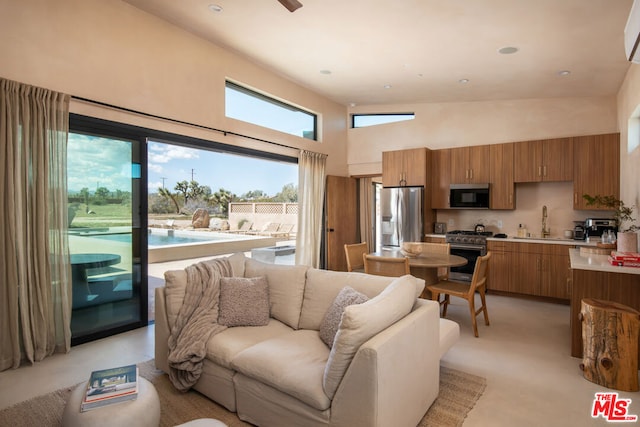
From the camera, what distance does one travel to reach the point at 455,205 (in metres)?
5.46

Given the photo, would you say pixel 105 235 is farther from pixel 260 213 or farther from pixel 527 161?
pixel 527 161

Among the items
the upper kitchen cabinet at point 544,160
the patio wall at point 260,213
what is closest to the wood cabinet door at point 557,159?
the upper kitchen cabinet at point 544,160

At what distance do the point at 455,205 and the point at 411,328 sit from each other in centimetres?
404

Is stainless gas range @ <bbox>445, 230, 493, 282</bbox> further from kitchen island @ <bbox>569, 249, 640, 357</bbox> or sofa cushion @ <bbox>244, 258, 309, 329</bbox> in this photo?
sofa cushion @ <bbox>244, 258, 309, 329</bbox>

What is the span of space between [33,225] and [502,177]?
581cm

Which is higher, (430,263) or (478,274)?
(430,263)

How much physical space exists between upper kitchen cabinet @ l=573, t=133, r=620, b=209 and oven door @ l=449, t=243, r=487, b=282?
1.40 meters

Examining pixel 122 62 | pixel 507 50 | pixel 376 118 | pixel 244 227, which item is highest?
pixel 376 118

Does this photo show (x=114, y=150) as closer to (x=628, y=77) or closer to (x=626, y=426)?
(x=626, y=426)

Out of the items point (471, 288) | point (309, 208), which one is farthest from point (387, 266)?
point (309, 208)

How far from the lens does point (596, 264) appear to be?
271 centimetres

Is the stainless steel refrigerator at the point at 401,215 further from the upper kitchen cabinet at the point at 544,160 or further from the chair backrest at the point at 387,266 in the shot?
the chair backrest at the point at 387,266

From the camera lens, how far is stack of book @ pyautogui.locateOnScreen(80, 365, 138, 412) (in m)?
1.63

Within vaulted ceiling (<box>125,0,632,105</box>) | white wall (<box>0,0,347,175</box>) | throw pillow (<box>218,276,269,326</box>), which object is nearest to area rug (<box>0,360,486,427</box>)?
throw pillow (<box>218,276,269,326</box>)
